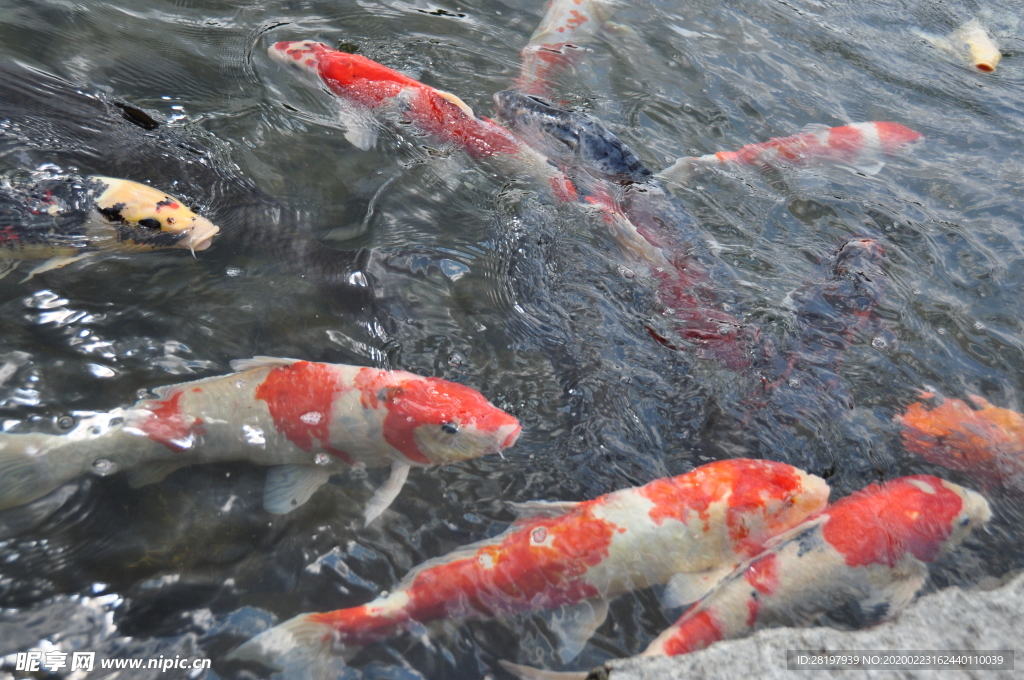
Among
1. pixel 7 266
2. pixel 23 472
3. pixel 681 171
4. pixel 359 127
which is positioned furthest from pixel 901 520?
pixel 7 266

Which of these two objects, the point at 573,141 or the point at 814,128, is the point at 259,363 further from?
the point at 814,128

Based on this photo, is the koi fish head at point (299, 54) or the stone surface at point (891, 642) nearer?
the stone surface at point (891, 642)

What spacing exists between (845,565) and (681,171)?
302cm

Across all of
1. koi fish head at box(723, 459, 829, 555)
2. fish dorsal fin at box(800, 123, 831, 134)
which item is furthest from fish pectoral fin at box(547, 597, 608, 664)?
fish dorsal fin at box(800, 123, 831, 134)

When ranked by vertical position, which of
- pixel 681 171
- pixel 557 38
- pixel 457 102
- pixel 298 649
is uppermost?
pixel 557 38

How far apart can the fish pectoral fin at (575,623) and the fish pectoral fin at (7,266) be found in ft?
9.88

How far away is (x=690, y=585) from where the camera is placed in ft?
8.96

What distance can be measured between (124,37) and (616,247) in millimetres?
3986

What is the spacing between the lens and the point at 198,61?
5.04 meters

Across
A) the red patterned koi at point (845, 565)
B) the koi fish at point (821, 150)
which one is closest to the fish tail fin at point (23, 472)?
the red patterned koi at point (845, 565)

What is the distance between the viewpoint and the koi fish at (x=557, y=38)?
560cm

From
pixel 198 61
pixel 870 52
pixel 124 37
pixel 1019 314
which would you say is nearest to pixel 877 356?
pixel 1019 314

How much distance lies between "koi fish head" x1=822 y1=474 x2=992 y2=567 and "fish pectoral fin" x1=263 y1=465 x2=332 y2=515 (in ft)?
7.06

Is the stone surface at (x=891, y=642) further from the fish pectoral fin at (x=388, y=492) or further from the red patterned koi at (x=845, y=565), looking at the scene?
the fish pectoral fin at (x=388, y=492)
